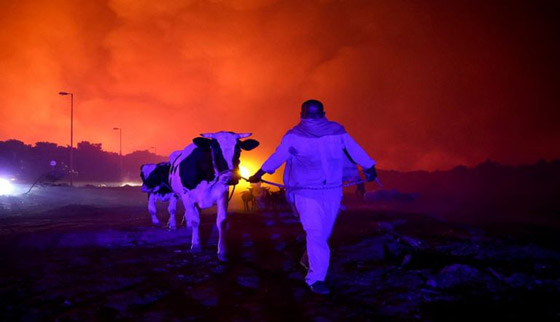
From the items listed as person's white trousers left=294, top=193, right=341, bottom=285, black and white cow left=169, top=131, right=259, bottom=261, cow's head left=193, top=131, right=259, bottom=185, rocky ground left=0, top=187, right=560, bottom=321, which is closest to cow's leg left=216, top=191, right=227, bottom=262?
black and white cow left=169, top=131, right=259, bottom=261

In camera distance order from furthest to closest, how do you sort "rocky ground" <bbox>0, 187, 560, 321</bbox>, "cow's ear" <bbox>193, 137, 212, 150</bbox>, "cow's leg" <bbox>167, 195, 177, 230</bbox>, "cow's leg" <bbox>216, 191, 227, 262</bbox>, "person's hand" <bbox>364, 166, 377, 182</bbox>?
"cow's leg" <bbox>167, 195, 177, 230</bbox> → "cow's ear" <bbox>193, 137, 212, 150</bbox> → "cow's leg" <bbox>216, 191, 227, 262</bbox> → "person's hand" <bbox>364, 166, 377, 182</bbox> → "rocky ground" <bbox>0, 187, 560, 321</bbox>

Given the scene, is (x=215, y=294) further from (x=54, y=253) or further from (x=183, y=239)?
(x=183, y=239)

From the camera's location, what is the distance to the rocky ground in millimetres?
4410

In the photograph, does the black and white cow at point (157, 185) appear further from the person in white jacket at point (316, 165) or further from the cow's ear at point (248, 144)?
the person in white jacket at point (316, 165)

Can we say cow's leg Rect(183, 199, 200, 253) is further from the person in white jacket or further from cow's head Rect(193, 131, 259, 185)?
the person in white jacket

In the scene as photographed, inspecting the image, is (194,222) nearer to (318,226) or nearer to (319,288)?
(318,226)

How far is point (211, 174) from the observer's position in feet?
27.9

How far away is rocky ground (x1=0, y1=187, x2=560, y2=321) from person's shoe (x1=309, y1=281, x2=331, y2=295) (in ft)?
0.30

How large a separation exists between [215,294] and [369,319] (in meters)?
2.06

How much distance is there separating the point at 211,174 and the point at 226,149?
1.00m

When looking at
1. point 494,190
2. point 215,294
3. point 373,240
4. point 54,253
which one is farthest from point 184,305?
point 494,190

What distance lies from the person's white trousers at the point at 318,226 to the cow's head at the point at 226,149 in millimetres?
2203

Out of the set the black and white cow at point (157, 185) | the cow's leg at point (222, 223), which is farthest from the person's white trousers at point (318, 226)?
the black and white cow at point (157, 185)

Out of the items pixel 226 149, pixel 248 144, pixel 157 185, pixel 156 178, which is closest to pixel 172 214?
pixel 157 185
